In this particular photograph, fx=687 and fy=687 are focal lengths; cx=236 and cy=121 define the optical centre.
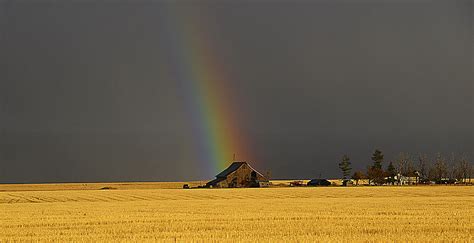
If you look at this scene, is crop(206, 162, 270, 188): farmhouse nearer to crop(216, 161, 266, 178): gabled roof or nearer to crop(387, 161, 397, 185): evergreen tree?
crop(216, 161, 266, 178): gabled roof

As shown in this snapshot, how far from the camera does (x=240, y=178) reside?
144m

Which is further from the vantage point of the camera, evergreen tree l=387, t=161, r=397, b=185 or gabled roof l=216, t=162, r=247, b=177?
evergreen tree l=387, t=161, r=397, b=185

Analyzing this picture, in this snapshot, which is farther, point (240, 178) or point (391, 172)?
point (391, 172)

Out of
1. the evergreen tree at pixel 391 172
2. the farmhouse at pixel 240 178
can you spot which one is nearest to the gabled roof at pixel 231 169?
the farmhouse at pixel 240 178

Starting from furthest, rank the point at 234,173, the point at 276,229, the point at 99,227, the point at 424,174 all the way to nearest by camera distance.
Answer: the point at 424,174
the point at 234,173
the point at 99,227
the point at 276,229

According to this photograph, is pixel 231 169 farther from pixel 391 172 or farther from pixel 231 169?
pixel 391 172

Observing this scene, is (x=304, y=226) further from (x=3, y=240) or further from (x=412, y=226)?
(x=3, y=240)

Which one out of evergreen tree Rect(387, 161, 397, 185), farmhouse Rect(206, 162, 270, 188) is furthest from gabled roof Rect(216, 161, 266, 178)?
evergreen tree Rect(387, 161, 397, 185)

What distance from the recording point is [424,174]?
170875 mm

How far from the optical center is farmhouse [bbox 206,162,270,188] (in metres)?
143

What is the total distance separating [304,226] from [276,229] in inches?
75.6

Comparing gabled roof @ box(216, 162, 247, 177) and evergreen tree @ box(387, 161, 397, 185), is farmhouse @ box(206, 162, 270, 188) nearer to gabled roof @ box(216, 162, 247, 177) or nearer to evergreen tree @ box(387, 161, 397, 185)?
gabled roof @ box(216, 162, 247, 177)

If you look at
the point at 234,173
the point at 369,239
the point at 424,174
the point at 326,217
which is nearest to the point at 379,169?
the point at 424,174

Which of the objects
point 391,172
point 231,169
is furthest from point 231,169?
point 391,172
